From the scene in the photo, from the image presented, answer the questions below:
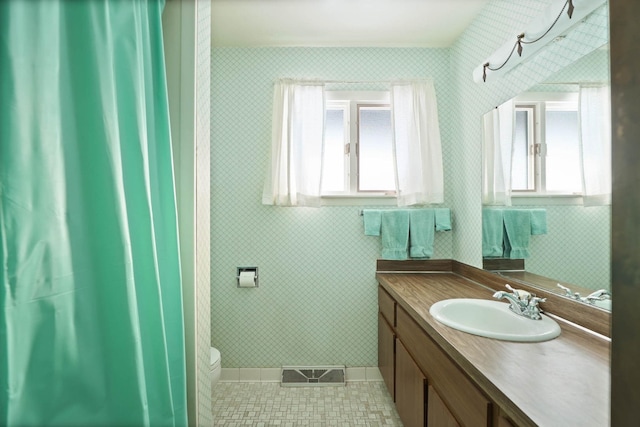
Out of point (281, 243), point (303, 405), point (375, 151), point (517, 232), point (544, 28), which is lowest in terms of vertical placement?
point (303, 405)

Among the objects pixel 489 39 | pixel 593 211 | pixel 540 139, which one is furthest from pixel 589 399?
pixel 489 39

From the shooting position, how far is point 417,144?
2.41 metres

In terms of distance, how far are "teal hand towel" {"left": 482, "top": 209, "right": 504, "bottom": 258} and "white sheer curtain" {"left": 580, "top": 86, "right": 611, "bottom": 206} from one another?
55cm

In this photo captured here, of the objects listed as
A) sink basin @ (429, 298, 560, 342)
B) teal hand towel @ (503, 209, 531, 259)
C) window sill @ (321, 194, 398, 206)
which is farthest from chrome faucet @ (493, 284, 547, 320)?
window sill @ (321, 194, 398, 206)

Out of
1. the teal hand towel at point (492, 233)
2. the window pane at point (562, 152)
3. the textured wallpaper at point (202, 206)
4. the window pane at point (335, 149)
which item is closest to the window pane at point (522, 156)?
the window pane at point (562, 152)

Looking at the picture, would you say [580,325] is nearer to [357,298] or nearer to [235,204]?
[357,298]

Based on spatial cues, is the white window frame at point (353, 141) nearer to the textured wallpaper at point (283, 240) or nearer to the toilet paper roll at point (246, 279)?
the textured wallpaper at point (283, 240)

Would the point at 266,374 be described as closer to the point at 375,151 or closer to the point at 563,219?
the point at 375,151

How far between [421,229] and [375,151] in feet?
2.31

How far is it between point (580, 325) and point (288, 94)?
2146 millimetres

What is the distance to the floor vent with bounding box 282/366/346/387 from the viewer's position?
7.94 feet

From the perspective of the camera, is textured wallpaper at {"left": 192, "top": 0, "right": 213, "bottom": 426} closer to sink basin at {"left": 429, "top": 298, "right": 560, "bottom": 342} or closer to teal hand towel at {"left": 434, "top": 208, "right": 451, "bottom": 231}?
sink basin at {"left": 429, "top": 298, "right": 560, "bottom": 342}

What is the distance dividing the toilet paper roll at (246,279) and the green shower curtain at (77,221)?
1645 millimetres

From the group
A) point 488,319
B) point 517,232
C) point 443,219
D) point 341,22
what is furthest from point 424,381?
point 341,22
